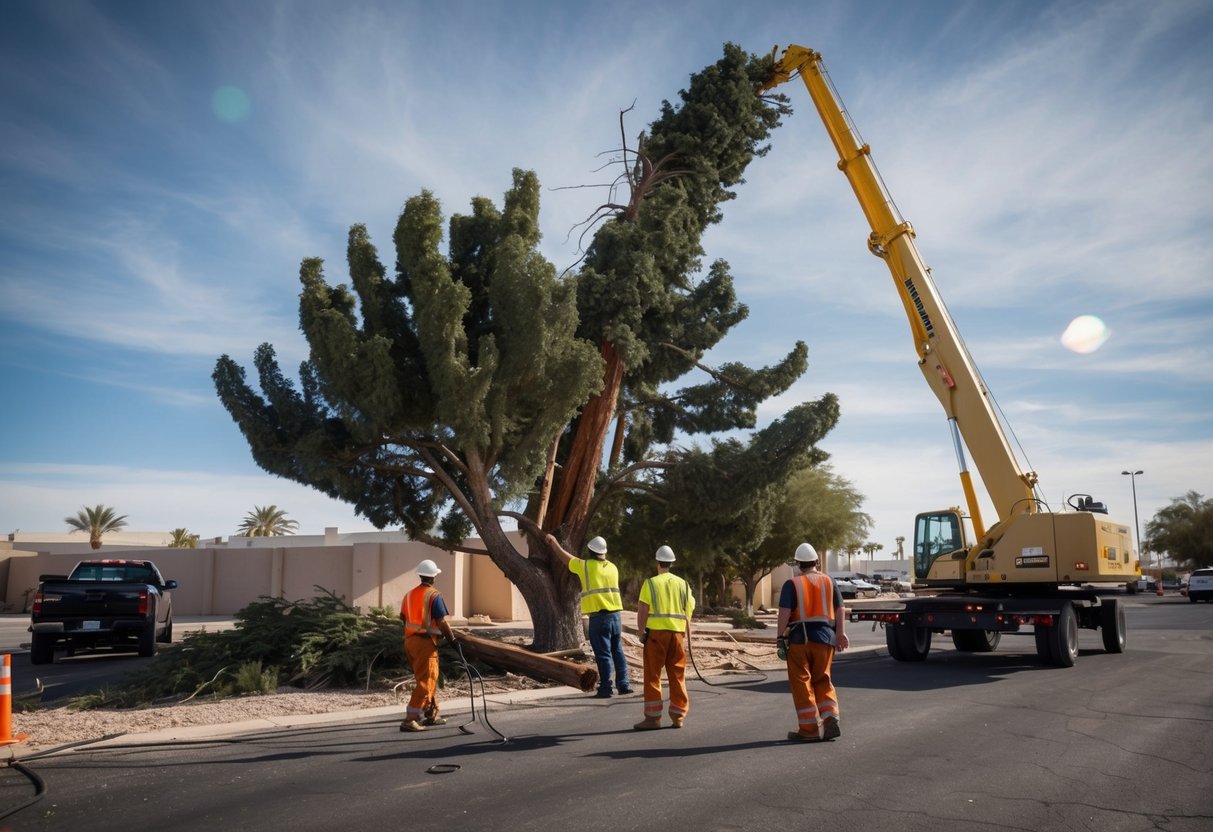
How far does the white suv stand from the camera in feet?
152

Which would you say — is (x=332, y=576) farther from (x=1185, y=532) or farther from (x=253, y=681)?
(x=1185, y=532)

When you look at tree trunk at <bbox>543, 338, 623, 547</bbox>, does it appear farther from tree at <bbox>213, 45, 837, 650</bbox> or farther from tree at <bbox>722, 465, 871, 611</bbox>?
tree at <bbox>722, 465, 871, 611</bbox>

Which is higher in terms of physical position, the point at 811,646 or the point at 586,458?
the point at 586,458

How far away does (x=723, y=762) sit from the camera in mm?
7707

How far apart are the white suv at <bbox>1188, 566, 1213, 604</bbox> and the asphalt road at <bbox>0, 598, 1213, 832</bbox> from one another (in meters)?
41.9

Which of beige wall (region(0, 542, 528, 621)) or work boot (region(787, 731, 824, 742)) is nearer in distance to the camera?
work boot (region(787, 731, 824, 742))

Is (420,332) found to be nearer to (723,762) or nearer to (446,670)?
(446,670)

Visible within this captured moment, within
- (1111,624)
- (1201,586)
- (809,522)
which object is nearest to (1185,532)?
(1201,586)

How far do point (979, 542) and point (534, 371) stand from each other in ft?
28.9

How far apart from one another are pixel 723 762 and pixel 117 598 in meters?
13.5

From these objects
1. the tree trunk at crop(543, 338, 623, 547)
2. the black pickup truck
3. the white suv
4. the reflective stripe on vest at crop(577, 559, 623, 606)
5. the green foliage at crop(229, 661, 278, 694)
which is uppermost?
the tree trunk at crop(543, 338, 623, 547)

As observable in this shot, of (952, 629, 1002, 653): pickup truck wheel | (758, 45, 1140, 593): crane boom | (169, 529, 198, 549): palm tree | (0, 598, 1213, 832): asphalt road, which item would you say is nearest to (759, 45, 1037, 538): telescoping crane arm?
(758, 45, 1140, 593): crane boom

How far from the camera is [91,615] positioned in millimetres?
16766

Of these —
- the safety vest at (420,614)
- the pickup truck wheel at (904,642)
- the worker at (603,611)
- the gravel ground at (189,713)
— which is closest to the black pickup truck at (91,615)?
the gravel ground at (189,713)
